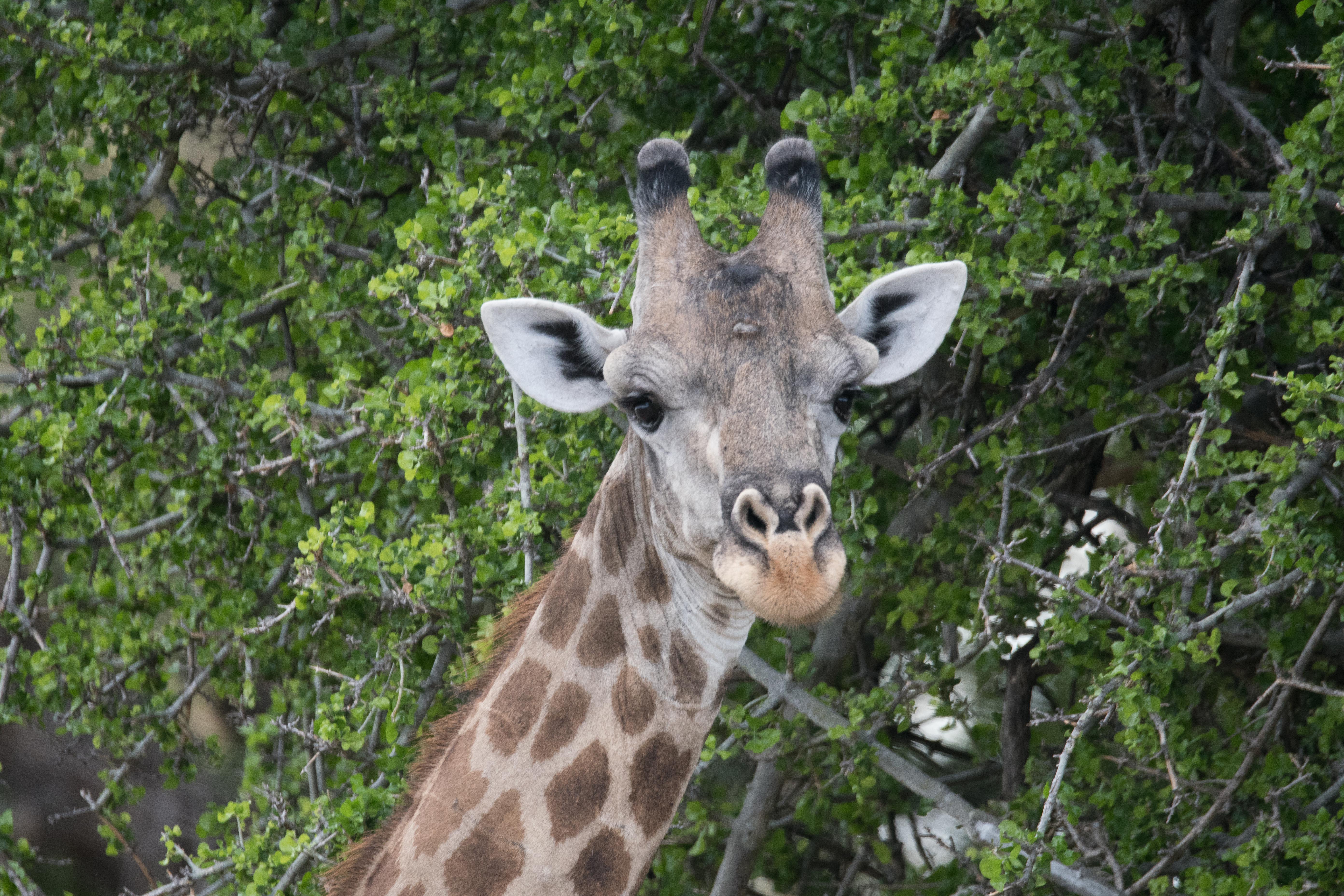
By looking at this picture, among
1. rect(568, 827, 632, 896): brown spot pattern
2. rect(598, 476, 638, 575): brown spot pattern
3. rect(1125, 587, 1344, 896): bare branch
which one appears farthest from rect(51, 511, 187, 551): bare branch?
rect(1125, 587, 1344, 896): bare branch

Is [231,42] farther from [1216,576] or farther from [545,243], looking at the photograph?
[1216,576]

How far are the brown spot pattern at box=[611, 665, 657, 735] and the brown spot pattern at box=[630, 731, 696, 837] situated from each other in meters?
0.05

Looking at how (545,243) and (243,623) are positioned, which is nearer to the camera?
(545,243)

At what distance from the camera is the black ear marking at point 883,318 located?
317 cm

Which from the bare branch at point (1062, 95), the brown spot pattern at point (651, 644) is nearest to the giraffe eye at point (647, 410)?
the brown spot pattern at point (651, 644)

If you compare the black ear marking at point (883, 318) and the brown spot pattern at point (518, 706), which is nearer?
the brown spot pattern at point (518, 706)

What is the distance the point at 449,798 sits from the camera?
9.96 ft

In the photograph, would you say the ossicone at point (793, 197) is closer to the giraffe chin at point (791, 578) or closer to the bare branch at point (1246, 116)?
the giraffe chin at point (791, 578)

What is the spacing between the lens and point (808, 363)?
111 inches

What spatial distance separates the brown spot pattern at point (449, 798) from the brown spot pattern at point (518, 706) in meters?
0.08

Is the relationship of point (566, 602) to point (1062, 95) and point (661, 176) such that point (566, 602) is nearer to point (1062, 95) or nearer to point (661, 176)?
point (661, 176)

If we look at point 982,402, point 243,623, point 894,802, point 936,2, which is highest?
point 936,2

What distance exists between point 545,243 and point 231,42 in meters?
1.77

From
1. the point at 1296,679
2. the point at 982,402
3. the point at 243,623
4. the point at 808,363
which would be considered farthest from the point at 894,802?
the point at 808,363
